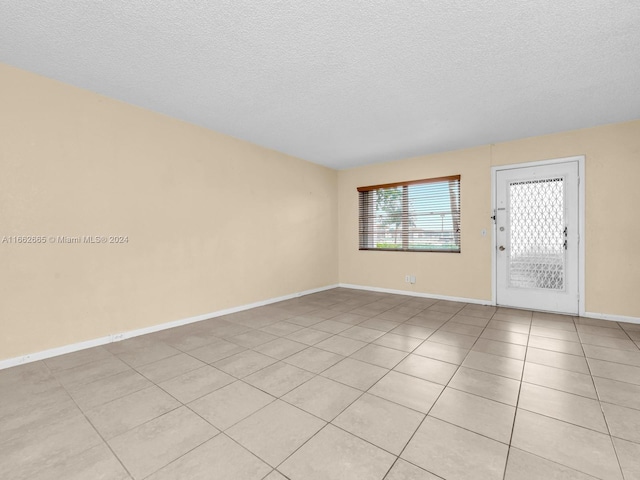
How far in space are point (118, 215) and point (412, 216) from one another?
14.9ft

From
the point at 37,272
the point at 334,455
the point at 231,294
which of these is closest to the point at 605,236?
the point at 334,455

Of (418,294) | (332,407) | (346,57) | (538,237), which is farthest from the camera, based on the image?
(418,294)

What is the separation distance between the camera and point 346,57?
7.59 feet

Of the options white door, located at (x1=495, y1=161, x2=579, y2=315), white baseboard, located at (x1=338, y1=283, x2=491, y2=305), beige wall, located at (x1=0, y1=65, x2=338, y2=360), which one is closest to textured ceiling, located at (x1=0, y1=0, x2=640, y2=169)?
beige wall, located at (x1=0, y1=65, x2=338, y2=360)

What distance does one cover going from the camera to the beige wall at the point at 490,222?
360cm

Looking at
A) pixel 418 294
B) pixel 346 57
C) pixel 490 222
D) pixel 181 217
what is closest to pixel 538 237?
pixel 490 222

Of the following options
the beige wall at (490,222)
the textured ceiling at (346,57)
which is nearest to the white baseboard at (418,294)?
the beige wall at (490,222)

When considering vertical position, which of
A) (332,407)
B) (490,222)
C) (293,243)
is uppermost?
(490,222)

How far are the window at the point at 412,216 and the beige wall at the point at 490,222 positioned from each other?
13 cm

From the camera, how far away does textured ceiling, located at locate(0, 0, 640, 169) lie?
6.12ft

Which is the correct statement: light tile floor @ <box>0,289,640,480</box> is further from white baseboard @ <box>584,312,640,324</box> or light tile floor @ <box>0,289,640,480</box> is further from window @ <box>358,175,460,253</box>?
window @ <box>358,175,460,253</box>

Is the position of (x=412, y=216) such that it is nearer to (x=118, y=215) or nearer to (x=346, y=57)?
(x=346, y=57)

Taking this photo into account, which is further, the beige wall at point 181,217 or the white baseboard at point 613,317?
the white baseboard at point 613,317

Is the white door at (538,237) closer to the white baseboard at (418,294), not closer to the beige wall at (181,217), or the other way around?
the beige wall at (181,217)
